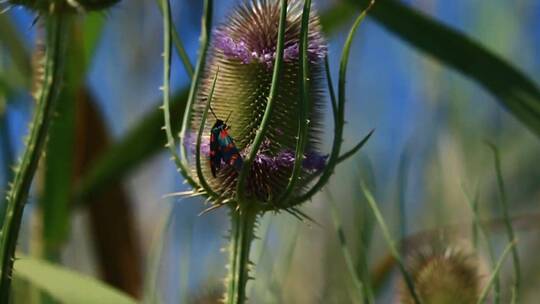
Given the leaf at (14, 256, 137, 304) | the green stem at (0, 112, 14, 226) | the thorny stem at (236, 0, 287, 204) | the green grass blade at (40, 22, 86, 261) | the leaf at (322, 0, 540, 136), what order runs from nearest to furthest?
the thorny stem at (236, 0, 287, 204) < the leaf at (14, 256, 137, 304) < the leaf at (322, 0, 540, 136) < the green stem at (0, 112, 14, 226) < the green grass blade at (40, 22, 86, 261)

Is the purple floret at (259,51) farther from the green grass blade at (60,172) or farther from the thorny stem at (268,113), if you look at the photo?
the green grass blade at (60,172)

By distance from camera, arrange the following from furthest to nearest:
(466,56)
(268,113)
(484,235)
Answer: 1. (466,56)
2. (484,235)
3. (268,113)

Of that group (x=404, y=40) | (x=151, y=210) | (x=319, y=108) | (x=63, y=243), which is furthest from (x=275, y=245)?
(x=151, y=210)

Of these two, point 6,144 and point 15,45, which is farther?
point 15,45

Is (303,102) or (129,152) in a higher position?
(129,152)

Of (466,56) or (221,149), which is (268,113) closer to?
(221,149)

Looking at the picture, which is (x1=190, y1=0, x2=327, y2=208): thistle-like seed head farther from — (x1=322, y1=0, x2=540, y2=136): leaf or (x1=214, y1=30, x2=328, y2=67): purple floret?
(x1=322, y1=0, x2=540, y2=136): leaf

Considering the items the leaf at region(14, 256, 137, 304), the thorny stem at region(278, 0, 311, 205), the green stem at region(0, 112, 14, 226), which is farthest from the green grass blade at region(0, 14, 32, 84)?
the thorny stem at region(278, 0, 311, 205)

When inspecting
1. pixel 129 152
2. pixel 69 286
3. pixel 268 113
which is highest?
pixel 129 152

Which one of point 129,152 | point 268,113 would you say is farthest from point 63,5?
point 129,152
